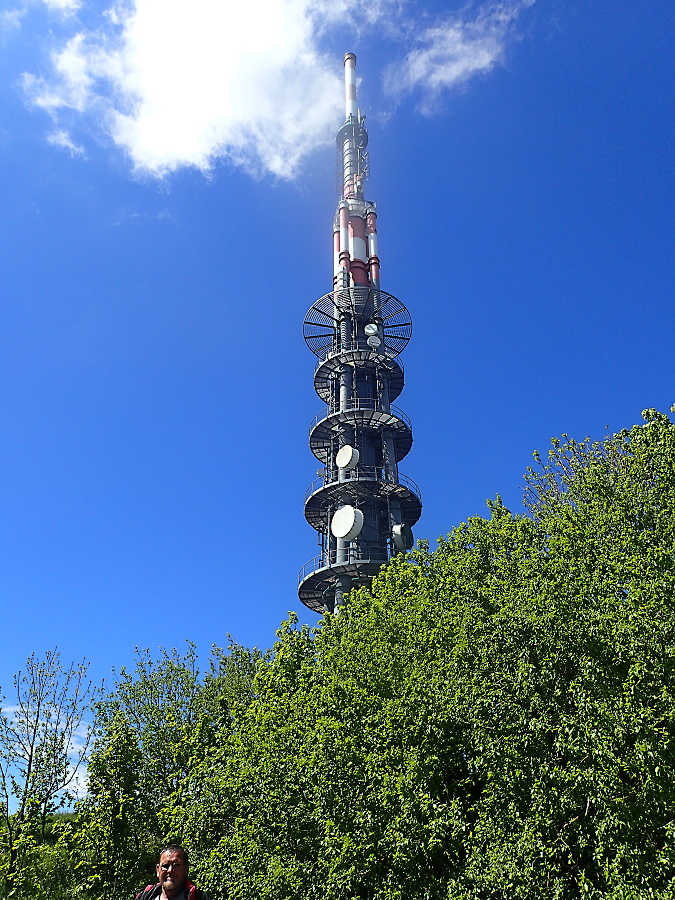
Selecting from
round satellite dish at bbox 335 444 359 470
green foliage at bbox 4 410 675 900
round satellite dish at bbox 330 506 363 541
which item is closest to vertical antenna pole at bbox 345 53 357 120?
round satellite dish at bbox 335 444 359 470

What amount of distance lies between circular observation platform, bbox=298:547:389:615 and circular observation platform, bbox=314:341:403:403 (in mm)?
13014

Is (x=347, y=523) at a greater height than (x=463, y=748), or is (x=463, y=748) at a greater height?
(x=347, y=523)

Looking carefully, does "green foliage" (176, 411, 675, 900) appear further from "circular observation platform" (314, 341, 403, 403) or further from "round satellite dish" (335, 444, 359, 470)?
"circular observation platform" (314, 341, 403, 403)

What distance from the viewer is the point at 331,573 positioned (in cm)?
3894

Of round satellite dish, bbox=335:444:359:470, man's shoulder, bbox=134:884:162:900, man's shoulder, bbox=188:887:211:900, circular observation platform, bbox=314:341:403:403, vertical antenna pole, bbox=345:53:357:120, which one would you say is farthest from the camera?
vertical antenna pole, bbox=345:53:357:120

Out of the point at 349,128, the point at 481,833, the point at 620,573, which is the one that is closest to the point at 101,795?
the point at 481,833

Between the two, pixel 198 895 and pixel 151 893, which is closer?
pixel 198 895

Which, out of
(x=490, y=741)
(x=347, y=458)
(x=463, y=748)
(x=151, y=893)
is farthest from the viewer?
(x=347, y=458)

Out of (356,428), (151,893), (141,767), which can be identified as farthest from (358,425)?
(151,893)

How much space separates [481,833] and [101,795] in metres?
13.5

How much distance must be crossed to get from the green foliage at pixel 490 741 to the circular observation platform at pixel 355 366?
90.8 feet

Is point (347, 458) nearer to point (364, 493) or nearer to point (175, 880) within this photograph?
point (364, 493)

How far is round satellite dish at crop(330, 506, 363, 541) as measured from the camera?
3712cm

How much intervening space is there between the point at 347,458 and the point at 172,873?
35.2 meters
